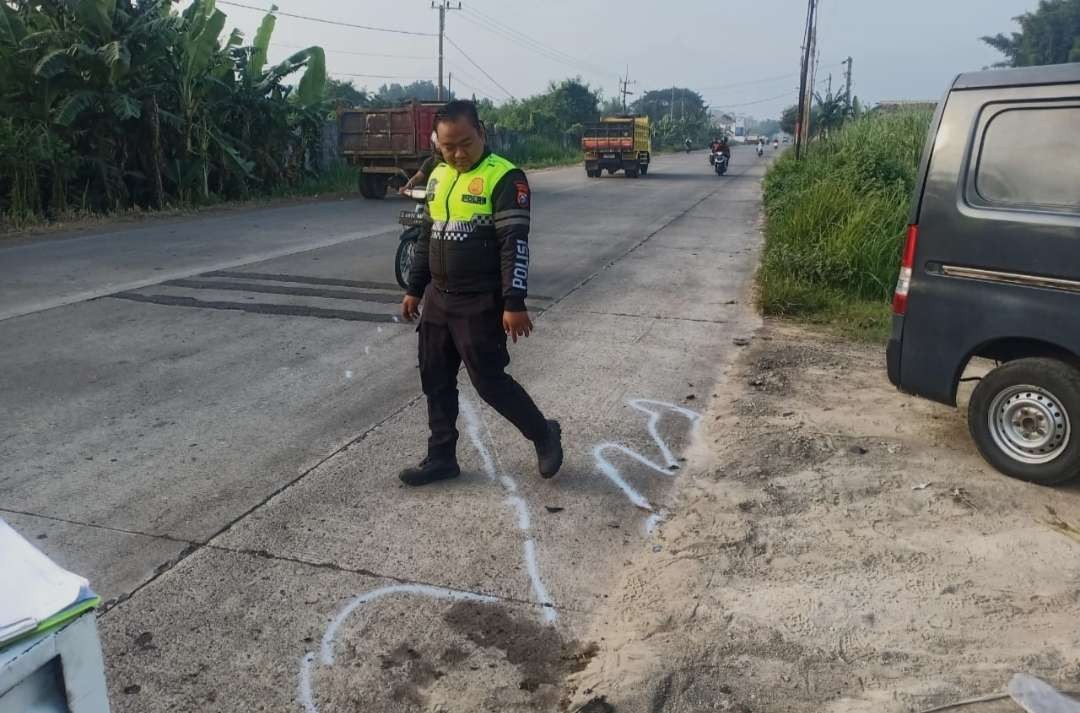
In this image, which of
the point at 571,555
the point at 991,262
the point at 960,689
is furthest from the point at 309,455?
the point at 991,262

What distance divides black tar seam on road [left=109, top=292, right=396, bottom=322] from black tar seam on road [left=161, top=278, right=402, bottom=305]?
54cm

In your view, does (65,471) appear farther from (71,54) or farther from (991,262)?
(71,54)

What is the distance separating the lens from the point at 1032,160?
4309mm

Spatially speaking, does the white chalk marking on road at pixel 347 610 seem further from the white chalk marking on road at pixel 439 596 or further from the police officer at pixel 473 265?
the police officer at pixel 473 265

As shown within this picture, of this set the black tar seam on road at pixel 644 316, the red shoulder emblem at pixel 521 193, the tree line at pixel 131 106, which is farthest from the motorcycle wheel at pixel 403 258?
the tree line at pixel 131 106

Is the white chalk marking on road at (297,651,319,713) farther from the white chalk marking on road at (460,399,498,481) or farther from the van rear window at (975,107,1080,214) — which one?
the van rear window at (975,107,1080,214)

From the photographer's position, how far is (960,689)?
2.80 m

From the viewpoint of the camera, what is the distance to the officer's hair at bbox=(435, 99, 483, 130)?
12.8 ft

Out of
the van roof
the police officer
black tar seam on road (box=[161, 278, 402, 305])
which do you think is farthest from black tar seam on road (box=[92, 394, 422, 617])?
the van roof

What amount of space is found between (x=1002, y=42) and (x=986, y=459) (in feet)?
270

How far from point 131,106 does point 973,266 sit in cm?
1552

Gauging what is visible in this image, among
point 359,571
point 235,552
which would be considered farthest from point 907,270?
point 235,552

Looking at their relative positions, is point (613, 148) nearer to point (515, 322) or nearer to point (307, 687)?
point (515, 322)

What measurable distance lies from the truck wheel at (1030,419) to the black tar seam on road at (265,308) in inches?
198
